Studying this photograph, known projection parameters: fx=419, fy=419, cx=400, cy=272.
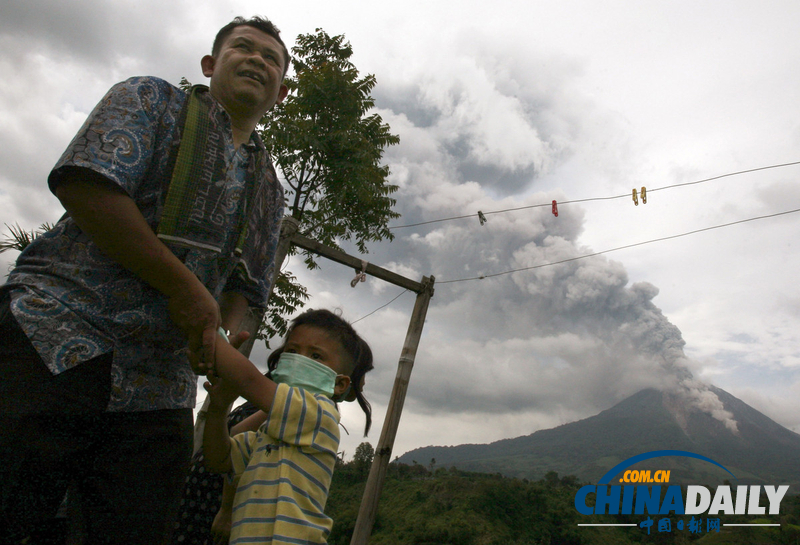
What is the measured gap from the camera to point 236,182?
1203mm

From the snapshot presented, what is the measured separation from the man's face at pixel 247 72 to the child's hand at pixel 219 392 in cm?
83

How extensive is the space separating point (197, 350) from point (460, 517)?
44.7 feet

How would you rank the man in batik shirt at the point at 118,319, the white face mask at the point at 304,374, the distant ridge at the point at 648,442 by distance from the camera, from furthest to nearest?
the distant ridge at the point at 648,442 → the white face mask at the point at 304,374 → the man in batik shirt at the point at 118,319

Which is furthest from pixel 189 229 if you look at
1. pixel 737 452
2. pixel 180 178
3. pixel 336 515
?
pixel 737 452

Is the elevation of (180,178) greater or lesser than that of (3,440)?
greater

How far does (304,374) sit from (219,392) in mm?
286

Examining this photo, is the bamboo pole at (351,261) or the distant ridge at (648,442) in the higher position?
the distant ridge at (648,442)

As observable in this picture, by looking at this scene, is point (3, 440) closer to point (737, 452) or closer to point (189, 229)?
point (189, 229)

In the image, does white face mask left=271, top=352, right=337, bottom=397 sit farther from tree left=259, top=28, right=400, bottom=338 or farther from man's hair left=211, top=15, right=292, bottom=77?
tree left=259, top=28, right=400, bottom=338

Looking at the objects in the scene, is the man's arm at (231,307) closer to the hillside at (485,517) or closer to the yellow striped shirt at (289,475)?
the yellow striped shirt at (289,475)

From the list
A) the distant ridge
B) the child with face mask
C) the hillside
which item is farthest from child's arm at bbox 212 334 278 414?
the distant ridge

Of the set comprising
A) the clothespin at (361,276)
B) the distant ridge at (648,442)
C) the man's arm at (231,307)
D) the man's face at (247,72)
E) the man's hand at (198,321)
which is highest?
the distant ridge at (648,442)

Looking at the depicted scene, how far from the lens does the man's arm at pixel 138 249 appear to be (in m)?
0.88

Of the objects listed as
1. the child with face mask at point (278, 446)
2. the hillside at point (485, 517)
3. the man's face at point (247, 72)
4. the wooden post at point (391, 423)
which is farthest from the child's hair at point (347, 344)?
the hillside at point (485, 517)
